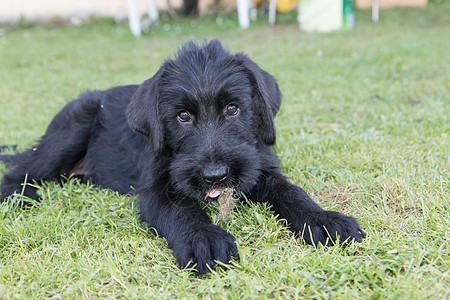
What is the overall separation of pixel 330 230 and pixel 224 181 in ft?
2.13

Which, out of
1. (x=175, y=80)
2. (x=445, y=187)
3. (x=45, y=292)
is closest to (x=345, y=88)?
(x=445, y=187)

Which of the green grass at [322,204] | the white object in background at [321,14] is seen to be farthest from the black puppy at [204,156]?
the white object in background at [321,14]

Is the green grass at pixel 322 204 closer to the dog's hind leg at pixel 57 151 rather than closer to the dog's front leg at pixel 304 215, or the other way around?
the dog's front leg at pixel 304 215

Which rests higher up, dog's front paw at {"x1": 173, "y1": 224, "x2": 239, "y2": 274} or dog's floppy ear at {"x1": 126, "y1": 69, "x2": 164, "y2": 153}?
dog's floppy ear at {"x1": 126, "y1": 69, "x2": 164, "y2": 153}

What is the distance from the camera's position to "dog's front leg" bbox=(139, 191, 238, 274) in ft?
7.43

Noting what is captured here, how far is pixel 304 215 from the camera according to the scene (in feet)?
8.44

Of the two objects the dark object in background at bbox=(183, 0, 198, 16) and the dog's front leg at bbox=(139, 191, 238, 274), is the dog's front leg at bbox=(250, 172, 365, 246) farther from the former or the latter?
the dark object in background at bbox=(183, 0, 198, 16)

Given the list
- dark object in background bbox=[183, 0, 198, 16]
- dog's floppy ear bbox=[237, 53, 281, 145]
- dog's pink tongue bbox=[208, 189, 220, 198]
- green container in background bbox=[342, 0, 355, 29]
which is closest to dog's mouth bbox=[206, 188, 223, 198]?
dog's pink tongue bbox=[208, 189, 220, 198]

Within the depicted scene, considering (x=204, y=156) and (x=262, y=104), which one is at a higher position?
(x=262, y=104)

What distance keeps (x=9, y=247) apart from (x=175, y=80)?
145 cm

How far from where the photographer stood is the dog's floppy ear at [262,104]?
9.86 feet

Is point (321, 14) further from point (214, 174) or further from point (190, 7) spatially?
point (214, 174)

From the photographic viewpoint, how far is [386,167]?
3355 millimetres

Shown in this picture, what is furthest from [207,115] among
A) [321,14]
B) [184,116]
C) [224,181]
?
[321,14]
